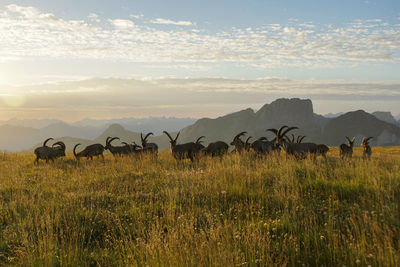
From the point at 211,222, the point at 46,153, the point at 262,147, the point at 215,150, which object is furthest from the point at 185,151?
the point at 211,222

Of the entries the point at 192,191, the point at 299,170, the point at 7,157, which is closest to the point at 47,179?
the point at 192,191

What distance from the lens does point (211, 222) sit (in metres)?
5.70

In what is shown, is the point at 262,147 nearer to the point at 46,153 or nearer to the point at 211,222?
the point at 211,222

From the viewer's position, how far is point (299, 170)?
1177 cm

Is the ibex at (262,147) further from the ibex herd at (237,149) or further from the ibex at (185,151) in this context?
the ibex at (185,151)

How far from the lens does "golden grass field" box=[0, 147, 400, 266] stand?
4.74 metres

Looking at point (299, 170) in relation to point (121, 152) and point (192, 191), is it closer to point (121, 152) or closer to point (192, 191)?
point (192, 191)

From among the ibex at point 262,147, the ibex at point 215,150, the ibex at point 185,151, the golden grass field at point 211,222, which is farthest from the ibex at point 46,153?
the ibex at point 262,147

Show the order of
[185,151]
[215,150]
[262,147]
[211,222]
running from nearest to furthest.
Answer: [211,222] < [185,151] < [262,147] < [215,150]

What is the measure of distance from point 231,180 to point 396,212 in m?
5.40

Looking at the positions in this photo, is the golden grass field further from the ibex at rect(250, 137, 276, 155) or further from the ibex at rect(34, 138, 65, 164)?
the ibex at rect(250, 137, 276, 155)

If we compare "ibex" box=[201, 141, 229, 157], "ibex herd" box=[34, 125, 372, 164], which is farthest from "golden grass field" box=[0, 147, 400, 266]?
"ibex" box=[201, 141, 229, 157]

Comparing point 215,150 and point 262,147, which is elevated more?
point 262,147

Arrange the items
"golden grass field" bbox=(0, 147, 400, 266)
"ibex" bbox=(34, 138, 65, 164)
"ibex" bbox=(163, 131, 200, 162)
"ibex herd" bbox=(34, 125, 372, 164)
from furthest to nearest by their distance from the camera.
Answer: "ibex" bbox=(34, 138, 65, 164) → "ibex" bbox=(163, 131, 200, 162) → "ibex herd" bbox=(34, 125, 372, 164) → "golden grass field" bbox=(0, 147, 400, 266)
